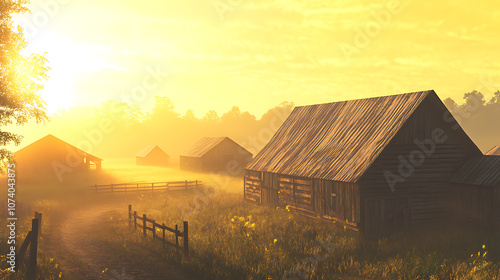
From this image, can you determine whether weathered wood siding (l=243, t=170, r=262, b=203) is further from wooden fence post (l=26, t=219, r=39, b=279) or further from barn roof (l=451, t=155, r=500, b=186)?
wooden fence post (l=26, t=219, r=39, b=279)

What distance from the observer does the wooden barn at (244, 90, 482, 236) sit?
19969 mm

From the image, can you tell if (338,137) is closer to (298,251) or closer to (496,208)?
(496,208)

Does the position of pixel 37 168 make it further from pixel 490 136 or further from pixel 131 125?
pixel 490 136

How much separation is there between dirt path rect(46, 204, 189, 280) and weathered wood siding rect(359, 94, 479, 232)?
11225mm

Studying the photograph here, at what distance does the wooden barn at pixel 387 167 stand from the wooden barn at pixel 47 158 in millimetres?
30848

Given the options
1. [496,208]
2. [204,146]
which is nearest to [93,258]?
[496,208]

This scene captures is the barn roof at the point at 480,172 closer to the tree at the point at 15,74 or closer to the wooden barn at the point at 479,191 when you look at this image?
the wooden barn at the point at 479,191

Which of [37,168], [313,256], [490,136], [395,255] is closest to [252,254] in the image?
[313,256]

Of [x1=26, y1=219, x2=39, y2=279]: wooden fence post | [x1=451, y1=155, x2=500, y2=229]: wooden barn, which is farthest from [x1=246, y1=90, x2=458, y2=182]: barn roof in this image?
[x1=26, y1=219, x2=39, y2=279]: wooden fence post

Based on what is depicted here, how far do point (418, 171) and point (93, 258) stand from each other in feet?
56.3

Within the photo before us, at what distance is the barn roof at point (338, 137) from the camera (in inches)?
830

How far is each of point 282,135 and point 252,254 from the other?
56.6ft

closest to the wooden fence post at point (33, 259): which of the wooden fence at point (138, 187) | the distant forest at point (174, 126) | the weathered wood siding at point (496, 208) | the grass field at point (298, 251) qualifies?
the grass field at point (298, 251)

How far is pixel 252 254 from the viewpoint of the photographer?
1501 centimetres
